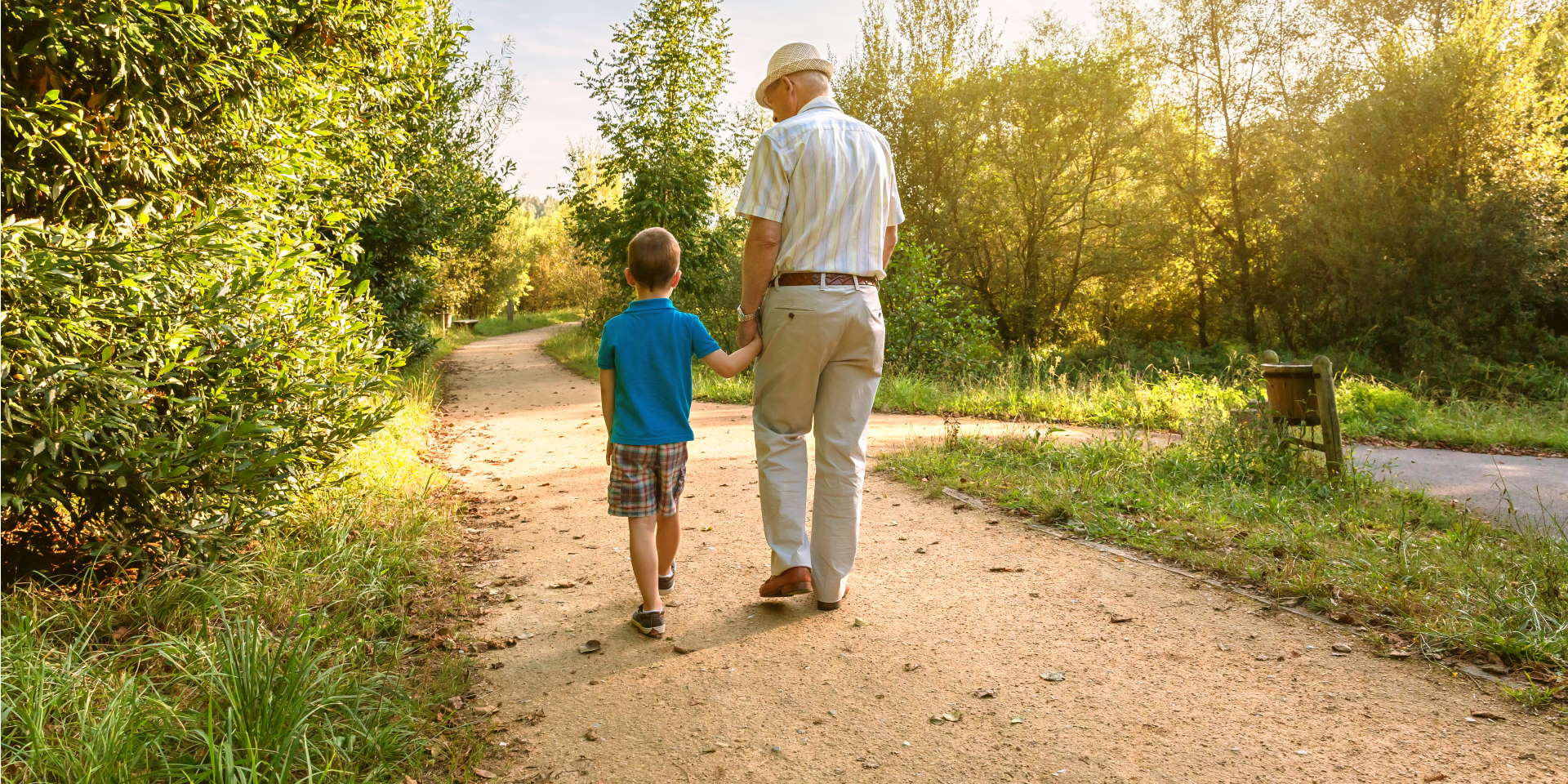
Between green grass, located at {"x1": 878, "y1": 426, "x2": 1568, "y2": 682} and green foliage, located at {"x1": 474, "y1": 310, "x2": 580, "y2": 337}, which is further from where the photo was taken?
green foliage, located at {"x1": 474, "y1": 310, "x2": 580, "y2": 337}

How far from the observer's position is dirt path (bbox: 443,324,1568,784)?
8.75 ft

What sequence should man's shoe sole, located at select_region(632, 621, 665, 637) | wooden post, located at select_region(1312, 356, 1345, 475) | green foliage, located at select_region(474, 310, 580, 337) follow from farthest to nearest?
green foliage, located at select_region(474, 310, 580, 337)
wooden post, located at select_region(1312, 356, 1345, 475)
man's shoe sole, located at select_region(632, 621, 665, 637)

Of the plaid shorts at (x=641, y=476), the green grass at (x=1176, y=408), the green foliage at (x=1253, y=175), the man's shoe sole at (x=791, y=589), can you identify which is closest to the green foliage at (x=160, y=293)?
the plaid shorts at (x=641, y=476)

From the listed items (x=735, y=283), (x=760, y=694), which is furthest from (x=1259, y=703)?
(x=735, y=283)

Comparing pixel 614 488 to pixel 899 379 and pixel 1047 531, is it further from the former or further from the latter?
pixel 899 379

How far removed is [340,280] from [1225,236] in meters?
22.0

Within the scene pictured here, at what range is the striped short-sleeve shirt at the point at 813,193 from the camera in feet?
11.9

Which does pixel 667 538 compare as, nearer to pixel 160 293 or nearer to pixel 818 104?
pixel 818 104

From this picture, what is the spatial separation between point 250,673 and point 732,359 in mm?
1885

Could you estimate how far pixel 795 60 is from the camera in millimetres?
3832

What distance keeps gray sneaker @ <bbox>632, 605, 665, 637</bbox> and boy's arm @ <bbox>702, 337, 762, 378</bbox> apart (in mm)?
1055

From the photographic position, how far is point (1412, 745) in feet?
8.82

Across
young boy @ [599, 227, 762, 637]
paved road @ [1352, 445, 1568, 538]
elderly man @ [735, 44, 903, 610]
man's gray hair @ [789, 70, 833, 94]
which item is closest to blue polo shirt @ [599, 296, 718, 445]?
young boy @ [599, 227, 762, 637]

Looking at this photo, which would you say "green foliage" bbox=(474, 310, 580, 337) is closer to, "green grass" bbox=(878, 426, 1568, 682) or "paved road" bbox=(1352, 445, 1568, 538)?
"green grass" bbox=(878, 426, 1568, 682)
